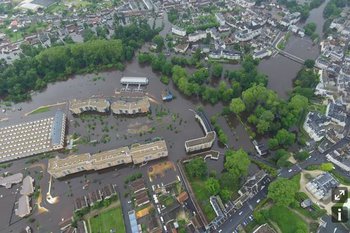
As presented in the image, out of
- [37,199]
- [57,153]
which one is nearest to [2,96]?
[57,153]

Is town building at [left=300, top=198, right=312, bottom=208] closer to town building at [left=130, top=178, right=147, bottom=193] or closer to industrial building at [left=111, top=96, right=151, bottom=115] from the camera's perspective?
town building at [left=130, top=178, right=147, bottom=193]

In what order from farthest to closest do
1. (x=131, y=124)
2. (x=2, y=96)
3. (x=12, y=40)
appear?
(x=12, y=40) < (x=2, y=96) < (x=131, y=124)

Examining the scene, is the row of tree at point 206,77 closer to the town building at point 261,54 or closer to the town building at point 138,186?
the town building at point 261,54

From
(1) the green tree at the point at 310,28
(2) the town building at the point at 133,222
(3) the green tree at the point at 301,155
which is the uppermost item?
(1) the green tree at the point at 310,28

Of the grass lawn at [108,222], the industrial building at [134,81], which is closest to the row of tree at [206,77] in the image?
the industrial building at [134,81]

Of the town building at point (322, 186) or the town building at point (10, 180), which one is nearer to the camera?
the town building at point (322, 186)

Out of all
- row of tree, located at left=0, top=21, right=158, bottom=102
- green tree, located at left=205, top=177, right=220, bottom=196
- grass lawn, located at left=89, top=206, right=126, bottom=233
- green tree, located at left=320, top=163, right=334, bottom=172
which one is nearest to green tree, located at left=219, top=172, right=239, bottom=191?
green tree, located at left=205, top=177, right=220, bottom=196

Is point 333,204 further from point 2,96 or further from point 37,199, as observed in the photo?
point 2,96
